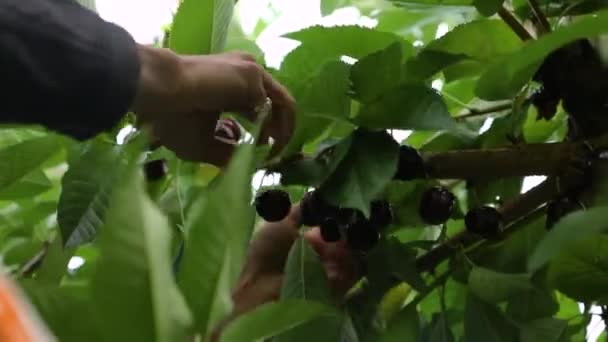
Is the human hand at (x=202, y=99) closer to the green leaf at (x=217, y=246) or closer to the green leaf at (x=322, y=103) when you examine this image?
the green leaf at (x=322, y=103)

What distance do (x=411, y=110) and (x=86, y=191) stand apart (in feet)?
0.58

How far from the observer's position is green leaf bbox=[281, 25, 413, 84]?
50 cm

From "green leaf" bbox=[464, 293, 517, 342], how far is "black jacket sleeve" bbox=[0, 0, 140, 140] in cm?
21

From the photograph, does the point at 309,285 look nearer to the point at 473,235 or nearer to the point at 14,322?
the point at 473,235

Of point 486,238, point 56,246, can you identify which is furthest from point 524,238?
point 56,246

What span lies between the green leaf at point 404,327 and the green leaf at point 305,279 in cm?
4

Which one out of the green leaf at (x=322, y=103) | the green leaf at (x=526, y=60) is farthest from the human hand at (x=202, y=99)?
the green leaf at (x=526, y=60)

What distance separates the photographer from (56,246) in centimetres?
49

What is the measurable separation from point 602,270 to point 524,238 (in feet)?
0.30

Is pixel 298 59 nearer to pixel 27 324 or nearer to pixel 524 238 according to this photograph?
pixel 524 238

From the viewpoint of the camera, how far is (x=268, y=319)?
260mm

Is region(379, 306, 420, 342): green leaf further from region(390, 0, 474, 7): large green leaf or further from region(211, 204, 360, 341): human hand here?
region(390, 0, 474, 7): large green leaf

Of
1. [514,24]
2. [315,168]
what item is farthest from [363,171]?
[514,24]

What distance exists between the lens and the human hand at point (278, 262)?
525 millimetres
